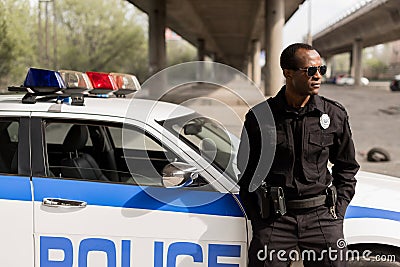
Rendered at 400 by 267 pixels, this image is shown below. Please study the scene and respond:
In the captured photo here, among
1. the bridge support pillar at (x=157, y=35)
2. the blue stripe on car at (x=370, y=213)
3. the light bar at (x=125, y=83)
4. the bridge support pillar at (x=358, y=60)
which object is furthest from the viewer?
the bridge support pillar at (x=358, y=60)

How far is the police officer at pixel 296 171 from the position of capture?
9.27ft

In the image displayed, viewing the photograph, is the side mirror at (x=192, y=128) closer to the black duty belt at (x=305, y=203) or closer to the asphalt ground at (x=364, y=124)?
the black duty belt at (x=305, y=203)

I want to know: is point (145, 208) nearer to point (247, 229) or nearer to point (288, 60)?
point (247, 229)

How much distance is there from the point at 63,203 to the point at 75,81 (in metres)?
1.17

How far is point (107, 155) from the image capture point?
440cm

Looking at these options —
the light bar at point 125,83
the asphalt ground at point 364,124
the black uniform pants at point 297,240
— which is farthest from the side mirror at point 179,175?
the asphalt ground at point 364,124

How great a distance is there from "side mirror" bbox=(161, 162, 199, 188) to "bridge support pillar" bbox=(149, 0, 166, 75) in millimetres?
27953

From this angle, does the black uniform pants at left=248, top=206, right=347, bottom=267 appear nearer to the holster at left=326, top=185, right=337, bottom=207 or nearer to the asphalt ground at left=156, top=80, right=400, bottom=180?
the holster at left=326, top=185, right=337, bottom=207

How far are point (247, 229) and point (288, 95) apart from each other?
2.71 feet

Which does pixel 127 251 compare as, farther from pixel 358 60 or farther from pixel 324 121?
pixel 358 60

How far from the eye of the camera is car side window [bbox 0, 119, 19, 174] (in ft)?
10.7

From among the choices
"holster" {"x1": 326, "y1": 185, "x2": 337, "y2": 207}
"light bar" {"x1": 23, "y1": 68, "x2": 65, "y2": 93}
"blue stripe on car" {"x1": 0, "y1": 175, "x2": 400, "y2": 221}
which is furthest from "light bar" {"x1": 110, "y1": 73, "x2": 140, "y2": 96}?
"holster" {"x1": 326, "y1": 185, "x2": 337, "y2": 207}

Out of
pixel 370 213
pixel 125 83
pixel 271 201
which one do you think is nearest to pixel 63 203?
pixel 271 201

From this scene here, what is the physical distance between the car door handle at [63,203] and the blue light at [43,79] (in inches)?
29.8
